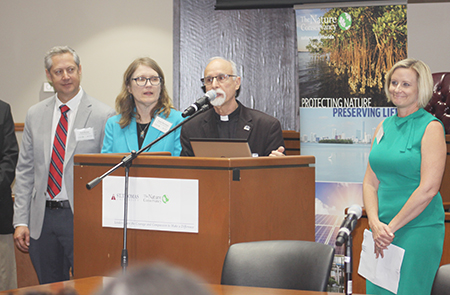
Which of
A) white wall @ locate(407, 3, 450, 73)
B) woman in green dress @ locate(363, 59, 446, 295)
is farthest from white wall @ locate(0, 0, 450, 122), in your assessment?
woman in green dress @ locate(363, 59, 446, 295)

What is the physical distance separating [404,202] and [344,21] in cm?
311

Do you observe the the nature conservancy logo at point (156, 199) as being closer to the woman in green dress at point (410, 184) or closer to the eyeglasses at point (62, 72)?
the woman in green dress at point (410, 184)

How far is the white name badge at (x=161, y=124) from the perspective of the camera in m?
2.65

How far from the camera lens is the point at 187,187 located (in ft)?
6.43

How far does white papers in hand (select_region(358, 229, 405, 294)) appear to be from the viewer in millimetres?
2293

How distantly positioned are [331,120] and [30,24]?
370 centimetres

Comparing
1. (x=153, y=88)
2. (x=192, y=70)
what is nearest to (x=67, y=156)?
(x=153, y=88)

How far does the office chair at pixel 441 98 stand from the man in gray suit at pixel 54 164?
331cm

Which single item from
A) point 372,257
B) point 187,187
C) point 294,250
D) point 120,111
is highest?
point 120,111

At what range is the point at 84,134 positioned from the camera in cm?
282

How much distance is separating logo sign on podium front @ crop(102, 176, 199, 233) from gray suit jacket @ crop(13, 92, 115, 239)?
77 cm

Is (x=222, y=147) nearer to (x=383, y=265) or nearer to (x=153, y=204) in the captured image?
(x=153, y=204)

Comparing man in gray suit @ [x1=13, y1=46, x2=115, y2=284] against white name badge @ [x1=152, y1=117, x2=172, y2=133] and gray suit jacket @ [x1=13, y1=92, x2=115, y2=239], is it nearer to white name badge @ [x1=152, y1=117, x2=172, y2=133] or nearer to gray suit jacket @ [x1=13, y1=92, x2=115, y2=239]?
gray suit jacket @ [x1=13, y1=92, x2=115, y2=239]

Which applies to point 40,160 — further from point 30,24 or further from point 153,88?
point 30,24
